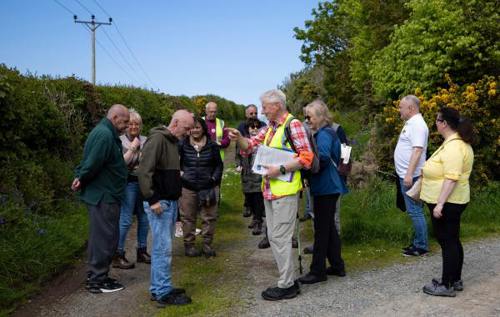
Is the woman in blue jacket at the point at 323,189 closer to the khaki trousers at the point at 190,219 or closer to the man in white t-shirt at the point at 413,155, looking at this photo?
the man in white t-shirt at the point at 413,155

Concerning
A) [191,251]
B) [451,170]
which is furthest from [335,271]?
Result: [191,251]

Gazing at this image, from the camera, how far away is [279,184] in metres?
4.97

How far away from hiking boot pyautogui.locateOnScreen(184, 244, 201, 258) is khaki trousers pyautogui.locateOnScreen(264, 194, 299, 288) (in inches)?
86.7

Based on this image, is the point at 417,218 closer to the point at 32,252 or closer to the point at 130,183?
the point at 130,183

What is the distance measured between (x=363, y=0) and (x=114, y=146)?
1779 centimetres

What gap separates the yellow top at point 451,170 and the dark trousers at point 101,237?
332 centimetres

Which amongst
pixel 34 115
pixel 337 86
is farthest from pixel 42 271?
pixel 337 86

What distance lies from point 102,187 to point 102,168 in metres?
0.21

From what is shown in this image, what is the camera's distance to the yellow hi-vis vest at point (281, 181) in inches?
195

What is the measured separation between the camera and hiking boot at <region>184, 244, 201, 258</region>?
22.9ft

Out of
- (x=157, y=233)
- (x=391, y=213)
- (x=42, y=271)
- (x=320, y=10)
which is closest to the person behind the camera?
(x=157, y=233)

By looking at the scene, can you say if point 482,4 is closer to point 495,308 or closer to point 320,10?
point 495,308

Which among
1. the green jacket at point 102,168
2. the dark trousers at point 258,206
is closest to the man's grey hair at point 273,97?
the green jacket at point 102,168

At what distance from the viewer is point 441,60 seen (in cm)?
1062
